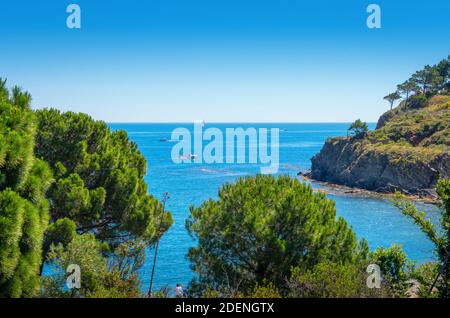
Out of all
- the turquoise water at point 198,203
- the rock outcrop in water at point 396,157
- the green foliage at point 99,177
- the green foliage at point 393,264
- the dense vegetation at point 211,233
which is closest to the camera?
the dense vegetation at point 211,233

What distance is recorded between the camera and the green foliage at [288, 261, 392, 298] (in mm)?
14688

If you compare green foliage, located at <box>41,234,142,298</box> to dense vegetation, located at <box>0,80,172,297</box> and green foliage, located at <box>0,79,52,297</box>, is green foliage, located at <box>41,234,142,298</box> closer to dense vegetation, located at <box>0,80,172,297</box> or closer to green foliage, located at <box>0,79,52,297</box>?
dense vegetation, located at <box>0,80,172,297</box>

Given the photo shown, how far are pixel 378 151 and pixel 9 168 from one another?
73.1 meters

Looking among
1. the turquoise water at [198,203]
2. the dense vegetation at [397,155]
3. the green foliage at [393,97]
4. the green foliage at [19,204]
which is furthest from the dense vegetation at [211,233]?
the green foliage at [393,97]

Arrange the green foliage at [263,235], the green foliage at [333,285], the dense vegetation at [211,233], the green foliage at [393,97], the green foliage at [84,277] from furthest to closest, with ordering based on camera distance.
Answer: the green foliage at [393,97] → the green foliage at [263,235] → the dense vegetation at [211,233] → the green foliage at [84,277] → the green foliage at [333,285]

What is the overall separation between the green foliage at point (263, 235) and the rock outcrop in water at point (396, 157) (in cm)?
5106

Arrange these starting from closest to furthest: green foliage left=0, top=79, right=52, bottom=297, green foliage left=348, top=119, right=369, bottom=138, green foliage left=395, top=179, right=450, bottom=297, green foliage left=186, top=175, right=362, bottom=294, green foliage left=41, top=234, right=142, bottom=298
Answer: green foliage left=0, top=79, right=52, bottom=297, green foliage left=41, top=234, right=142, bottom=298, green foliage left=395, top=179, right=450, bottom=297, green foliage left=186, top=175, right=362, bottom=294, green foliage left=348, top=119, right=369, bottom=138

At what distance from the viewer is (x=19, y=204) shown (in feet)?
36.8

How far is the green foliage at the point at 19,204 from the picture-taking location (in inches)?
438

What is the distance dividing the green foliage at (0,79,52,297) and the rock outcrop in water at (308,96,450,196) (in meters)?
63.0

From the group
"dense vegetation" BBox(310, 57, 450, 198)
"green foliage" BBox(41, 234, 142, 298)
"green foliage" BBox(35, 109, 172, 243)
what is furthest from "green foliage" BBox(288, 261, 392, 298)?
"dense vegetation" BBox(310, 57, 450, 198)

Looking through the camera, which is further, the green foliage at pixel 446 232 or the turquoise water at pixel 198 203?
the turquoise water at pixel 198 203

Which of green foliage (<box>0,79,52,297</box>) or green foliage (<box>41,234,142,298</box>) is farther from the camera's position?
green foliage (<box>41,234,142,298</box>)

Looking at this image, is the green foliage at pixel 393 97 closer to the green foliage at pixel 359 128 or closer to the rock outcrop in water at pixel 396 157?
the rock outcrop in water at pixel 396 157
